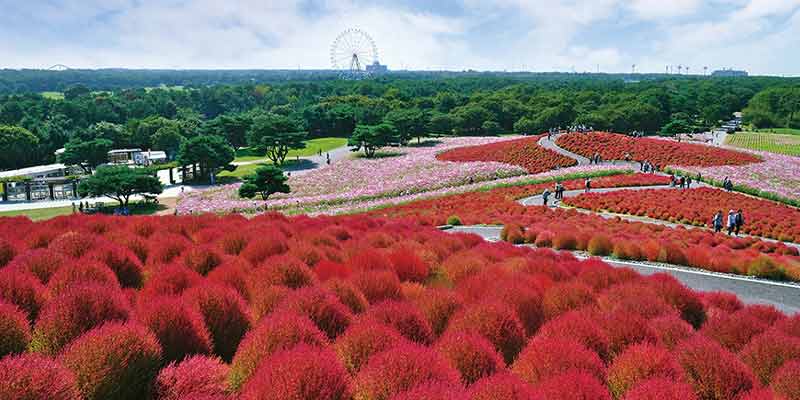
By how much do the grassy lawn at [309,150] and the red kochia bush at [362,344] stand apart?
7577 centimetres

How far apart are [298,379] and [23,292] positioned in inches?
174

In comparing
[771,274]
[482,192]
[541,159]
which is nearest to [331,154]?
→ [541,159]

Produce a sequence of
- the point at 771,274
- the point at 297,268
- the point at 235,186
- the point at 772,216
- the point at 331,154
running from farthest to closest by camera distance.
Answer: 1. the point at 331,154
2. the point at 235,186
3. the point at 772,216
4. the point at 771,274
5. the point at 297,268

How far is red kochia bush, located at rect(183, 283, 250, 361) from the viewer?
21.2 feet

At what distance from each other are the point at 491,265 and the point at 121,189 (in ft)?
142

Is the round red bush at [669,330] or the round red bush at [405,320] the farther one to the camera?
the round red bush at [669,330]

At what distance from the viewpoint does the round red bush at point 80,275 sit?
23.4ft

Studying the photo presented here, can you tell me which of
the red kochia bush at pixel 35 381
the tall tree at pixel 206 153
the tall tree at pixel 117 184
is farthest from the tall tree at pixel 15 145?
the red kochia bush at pixel 35 381

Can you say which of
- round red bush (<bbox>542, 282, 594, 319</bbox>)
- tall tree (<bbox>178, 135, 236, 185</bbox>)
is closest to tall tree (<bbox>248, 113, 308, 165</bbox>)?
tall tree (<bbox>178, 135, 236, 185</bbox>)

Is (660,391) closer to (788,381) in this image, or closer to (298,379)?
(788,381)

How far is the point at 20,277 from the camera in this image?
6812 mm

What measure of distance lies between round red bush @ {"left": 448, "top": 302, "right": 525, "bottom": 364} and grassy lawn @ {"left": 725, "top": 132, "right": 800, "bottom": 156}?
85.8 metres

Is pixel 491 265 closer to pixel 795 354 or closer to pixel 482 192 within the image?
pixel 795 354

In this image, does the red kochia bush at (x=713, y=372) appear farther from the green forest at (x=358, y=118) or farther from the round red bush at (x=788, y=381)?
the green forest at (x=358, y=118)
